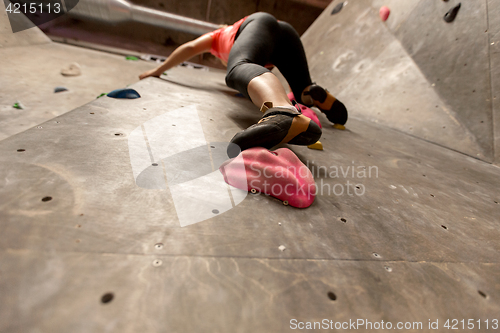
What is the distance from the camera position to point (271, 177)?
68cm

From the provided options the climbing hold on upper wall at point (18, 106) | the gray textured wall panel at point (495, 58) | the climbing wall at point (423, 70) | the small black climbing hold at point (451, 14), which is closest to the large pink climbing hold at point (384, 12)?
the climbing wall at point (423, 70)

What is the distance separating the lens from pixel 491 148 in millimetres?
1485

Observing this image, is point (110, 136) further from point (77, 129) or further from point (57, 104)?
point (57, 104)

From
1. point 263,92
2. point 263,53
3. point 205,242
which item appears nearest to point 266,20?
point 263,53

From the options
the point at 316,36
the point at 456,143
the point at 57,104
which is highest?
the point at 316,36

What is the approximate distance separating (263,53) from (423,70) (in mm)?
1517

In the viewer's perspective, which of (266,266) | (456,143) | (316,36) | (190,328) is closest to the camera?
(190,328)

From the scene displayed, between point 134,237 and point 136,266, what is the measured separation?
7 centimetres

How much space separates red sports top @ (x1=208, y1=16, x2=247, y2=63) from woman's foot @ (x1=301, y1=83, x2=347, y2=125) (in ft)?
1.84

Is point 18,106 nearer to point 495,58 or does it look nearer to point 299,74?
point 299,74

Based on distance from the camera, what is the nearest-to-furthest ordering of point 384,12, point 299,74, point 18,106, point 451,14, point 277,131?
point 277,131
point 18,106
point 299,74
point 451,14
point 384,12

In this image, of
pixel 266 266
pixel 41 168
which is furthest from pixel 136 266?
pixel 41 168

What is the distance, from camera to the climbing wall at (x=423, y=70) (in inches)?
63.2

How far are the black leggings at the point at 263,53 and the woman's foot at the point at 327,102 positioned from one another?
0.20 feet
